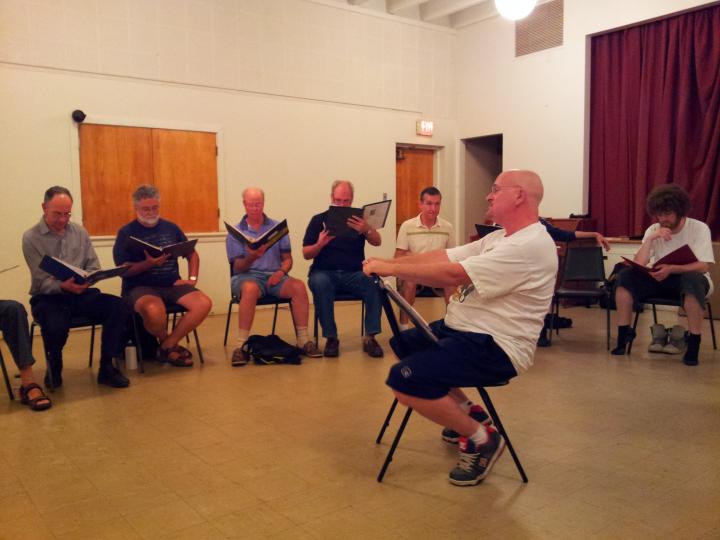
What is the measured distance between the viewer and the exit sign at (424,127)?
7.68m

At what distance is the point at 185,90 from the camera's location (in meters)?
5.95

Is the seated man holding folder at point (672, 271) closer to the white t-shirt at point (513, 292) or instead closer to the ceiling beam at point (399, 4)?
the white t-shirt at point (513, 292)

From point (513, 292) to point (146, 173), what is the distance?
445cm

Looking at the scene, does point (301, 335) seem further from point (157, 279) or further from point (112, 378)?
point (112, 378)

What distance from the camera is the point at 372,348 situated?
428cm

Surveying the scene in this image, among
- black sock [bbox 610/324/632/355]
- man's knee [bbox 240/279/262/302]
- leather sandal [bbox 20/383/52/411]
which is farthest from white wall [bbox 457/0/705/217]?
leather sandal [bbox 20/383/52/411]

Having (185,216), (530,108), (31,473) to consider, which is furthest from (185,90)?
(31,473)

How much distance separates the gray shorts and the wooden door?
3935 mm

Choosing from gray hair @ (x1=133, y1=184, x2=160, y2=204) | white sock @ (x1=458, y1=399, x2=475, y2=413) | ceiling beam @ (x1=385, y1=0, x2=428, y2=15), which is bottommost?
white sock @ (x1=458, y1=399, x2=475, y2=413)

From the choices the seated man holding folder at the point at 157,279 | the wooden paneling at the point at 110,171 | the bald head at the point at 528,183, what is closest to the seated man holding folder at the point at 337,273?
the seated man holding folder at the point at 157,279

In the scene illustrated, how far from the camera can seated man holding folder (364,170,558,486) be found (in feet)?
7.07

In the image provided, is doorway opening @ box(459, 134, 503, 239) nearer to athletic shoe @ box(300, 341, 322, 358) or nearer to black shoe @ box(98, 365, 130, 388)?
athletic shoe @ box(300, 341, 322, 358)

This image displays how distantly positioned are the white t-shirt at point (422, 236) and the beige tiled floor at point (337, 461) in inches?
52.1

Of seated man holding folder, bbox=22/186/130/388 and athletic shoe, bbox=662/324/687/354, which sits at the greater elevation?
seated man holding folder, bbox=22/186/130/388
